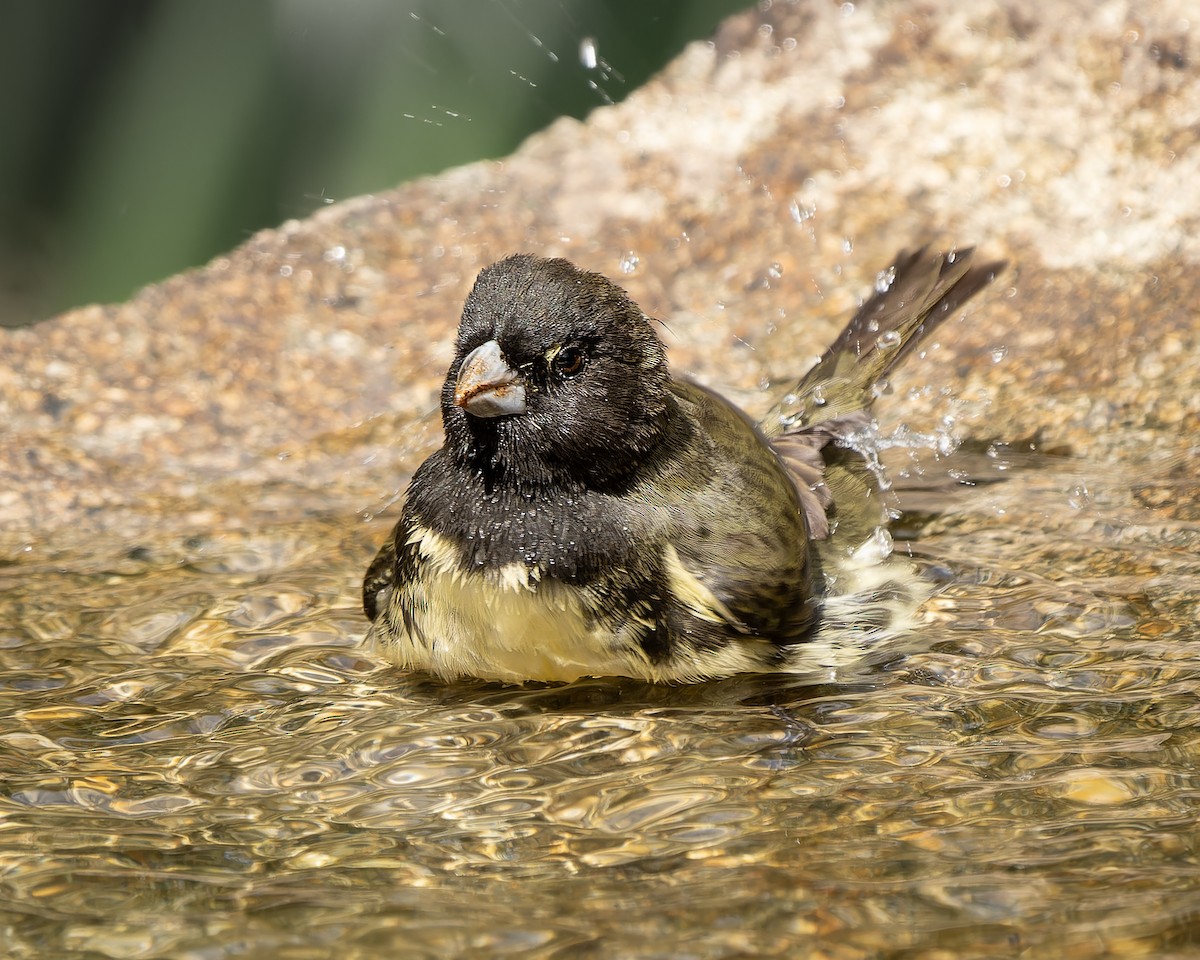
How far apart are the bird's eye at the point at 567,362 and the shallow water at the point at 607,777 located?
0.80 meters

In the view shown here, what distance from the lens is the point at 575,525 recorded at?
3.65 meters

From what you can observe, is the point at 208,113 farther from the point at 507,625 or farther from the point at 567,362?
the point at 507,625

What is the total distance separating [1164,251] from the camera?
19.2ft

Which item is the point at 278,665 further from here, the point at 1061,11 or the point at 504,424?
the point at 1061,11

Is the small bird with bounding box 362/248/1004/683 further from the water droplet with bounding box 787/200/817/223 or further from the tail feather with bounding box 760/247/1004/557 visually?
the water droplet with bounding box 787/200/817/223

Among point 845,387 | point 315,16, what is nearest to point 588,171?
point 315,16

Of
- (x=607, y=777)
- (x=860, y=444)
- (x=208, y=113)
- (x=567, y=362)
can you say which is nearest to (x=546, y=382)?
(x=567, y=362)

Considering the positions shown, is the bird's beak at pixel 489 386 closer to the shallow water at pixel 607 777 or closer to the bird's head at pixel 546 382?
the bird's head at pixel 546 382

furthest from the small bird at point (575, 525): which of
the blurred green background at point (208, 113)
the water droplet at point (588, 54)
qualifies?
the water droplet at point (588, 54)

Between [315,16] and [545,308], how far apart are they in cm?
312

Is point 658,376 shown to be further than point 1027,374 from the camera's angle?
No

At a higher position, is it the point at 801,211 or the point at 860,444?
the point at 801,211

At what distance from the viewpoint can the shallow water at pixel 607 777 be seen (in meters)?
2.32

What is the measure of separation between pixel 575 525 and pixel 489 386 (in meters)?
0.41
